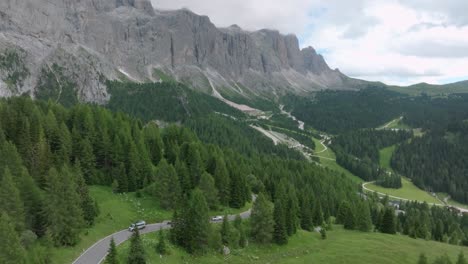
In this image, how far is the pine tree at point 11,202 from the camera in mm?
50469

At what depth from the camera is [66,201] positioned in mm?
54625

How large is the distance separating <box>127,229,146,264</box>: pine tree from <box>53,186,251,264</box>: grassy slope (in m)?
8.41

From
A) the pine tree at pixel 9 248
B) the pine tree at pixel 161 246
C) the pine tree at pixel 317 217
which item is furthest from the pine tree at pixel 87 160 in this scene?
the pine tree at pixel 317 217

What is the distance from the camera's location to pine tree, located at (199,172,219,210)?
7444 centimetres

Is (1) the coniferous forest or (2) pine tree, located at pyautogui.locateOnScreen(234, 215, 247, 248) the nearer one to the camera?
(1) the coniferous forest

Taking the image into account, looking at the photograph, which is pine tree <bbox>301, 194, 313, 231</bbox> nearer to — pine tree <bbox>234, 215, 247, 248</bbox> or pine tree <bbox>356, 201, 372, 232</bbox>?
pine tree <bbox>356, 201, 372, 232</bbox>

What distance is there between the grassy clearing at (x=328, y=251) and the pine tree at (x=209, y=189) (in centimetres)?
1299

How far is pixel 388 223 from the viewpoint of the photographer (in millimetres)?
90438

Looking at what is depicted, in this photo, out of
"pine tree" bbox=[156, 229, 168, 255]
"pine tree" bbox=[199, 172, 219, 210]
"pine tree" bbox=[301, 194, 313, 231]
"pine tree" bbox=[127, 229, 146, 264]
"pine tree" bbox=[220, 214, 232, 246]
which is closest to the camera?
"pine tree" bbox=[127, 229, 146, 264]

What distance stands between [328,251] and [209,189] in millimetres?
25144

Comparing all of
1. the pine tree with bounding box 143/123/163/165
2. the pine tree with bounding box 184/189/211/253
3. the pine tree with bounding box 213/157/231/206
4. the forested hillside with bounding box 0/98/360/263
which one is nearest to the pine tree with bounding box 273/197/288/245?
the forested hillside with bounding box 0/98/360/263

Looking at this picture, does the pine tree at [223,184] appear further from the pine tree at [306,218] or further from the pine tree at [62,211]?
the pine tree at [62,211]

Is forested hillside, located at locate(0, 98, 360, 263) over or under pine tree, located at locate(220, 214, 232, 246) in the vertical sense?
over

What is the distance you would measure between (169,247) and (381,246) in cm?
4146
